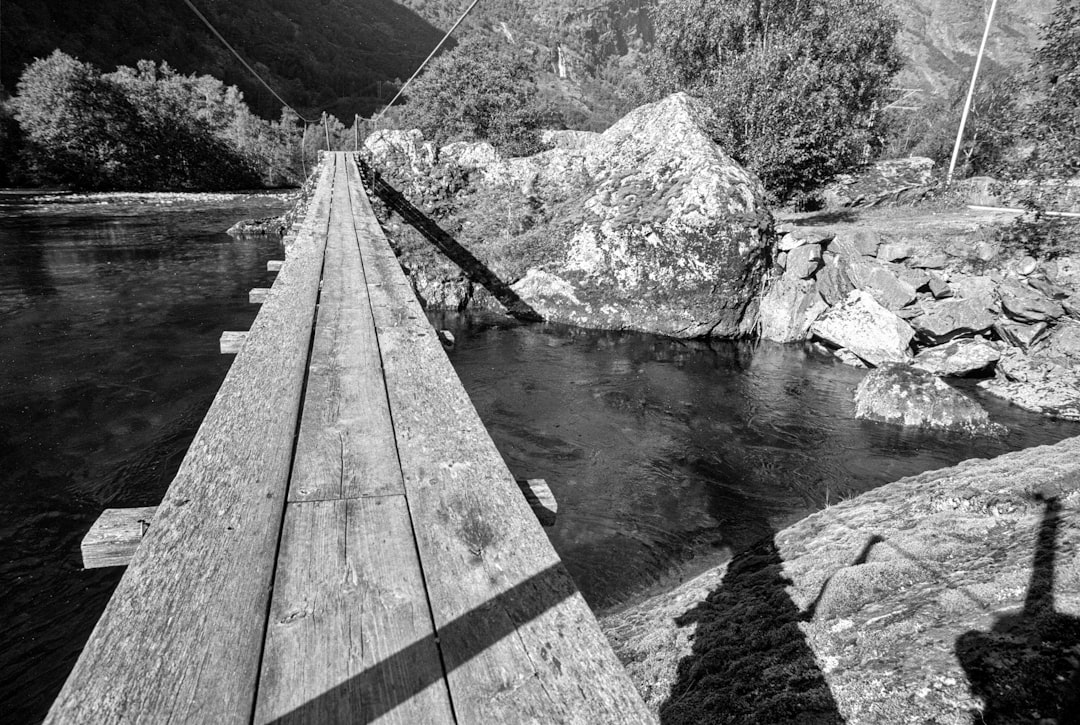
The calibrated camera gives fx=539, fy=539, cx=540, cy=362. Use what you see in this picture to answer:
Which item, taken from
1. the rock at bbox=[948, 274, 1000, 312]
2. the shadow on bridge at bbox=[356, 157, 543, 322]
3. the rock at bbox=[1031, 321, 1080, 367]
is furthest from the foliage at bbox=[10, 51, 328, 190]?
the rock at bbox=[1031, 321, 1080, 367]

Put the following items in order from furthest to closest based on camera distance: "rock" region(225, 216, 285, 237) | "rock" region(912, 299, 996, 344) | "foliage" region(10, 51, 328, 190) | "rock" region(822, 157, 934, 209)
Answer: "foliage" region(10, 51, 328, 190) → "rock" region(225, 216, 285, 237) → "rock" region(822, 157, 934, 209) → "rock" region(912, 299, 996, 344)

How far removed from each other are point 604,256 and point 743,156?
685cm

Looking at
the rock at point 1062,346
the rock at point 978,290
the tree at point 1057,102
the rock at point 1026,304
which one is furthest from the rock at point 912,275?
the tree at point 1057,102

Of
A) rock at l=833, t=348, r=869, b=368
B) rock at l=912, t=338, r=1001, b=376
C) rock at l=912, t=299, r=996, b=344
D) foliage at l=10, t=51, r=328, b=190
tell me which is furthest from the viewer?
foliage at l=10, t=51, r=328, b=190

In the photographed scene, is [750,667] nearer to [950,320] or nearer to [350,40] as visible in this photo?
[950,320]

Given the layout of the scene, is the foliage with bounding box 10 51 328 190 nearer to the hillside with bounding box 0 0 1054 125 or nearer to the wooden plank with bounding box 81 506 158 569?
the hillside with bounding box 0 0 1054 125

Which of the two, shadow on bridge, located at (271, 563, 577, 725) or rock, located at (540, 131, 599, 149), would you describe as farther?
rock, located at (540, 131, 599, 149)

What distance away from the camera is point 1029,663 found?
6.36ft

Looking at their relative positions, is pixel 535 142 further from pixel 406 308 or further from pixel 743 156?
pixel 406 308

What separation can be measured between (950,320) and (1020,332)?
2.96 feet

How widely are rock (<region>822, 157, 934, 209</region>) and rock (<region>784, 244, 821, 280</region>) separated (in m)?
7.04

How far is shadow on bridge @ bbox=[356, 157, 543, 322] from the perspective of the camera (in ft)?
36.0

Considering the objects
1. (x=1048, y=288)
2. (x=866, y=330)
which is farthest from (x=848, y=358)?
(x=1048, y=288)

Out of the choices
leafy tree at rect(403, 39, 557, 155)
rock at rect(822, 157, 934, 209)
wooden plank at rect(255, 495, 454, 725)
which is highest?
leafy tree at rect(403, 39, 557, 155)
